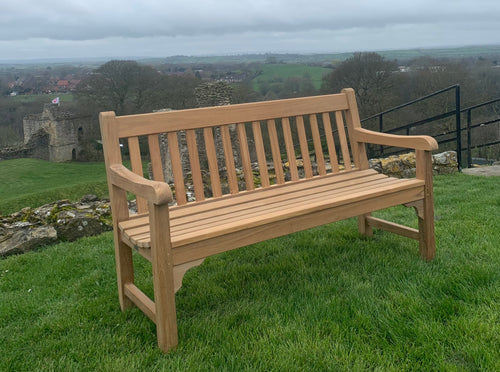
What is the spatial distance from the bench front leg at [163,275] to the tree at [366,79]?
21632 millimetres

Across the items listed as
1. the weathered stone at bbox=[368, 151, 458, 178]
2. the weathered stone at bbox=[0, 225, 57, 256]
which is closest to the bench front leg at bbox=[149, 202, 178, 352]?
the weathered stone at bbox=[0, 225, 57, 256]

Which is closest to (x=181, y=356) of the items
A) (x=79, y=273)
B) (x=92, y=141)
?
(x=79, y=273)

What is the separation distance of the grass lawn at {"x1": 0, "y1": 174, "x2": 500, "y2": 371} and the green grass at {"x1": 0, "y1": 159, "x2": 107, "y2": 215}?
11.8 meters

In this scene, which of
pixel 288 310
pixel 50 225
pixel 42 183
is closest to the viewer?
pixel 288 310

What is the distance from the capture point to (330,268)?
312cm

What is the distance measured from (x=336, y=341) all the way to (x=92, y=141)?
33.3 meters

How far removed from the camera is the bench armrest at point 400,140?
307 centimetres

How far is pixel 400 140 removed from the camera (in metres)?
3.27

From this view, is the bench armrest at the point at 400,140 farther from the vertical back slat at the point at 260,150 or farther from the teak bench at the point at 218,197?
the vertical back slat at the point at 260,150

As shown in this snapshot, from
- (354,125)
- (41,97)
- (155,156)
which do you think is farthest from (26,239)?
(41,97)

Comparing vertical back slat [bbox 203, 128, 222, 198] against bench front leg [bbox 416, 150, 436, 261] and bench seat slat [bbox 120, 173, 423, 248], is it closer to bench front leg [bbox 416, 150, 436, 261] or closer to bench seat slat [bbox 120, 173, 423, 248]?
bench seat slat [bbox 120, 173, 423, 248]

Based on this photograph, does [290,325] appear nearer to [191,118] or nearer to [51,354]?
[51,354]

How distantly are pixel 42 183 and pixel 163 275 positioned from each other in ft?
66.9

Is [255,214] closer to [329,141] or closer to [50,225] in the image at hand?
[329,141]
